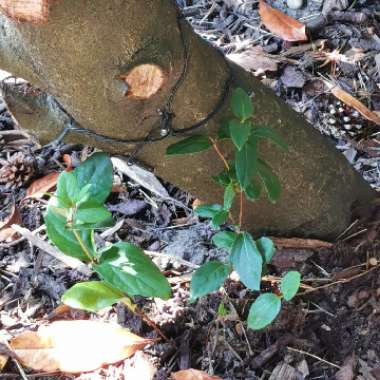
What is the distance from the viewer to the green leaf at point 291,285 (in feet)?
3.71

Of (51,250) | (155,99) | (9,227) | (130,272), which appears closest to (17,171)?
(9,227)

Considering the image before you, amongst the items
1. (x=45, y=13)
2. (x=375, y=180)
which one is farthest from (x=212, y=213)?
(x=375, y=180)

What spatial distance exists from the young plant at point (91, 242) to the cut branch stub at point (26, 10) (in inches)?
12.9

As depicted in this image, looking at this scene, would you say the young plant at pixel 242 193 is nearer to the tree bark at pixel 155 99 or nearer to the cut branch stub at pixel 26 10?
the tree bark at pixel 155 99

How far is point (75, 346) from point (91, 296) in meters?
0.21

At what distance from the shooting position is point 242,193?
4.00ft

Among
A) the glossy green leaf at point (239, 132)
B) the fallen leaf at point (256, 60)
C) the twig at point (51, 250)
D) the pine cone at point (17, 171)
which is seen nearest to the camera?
the glossy green leaf at point (239, 132)

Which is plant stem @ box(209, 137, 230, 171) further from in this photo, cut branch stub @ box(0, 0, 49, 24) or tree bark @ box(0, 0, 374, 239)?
cut branch stub @ box(0, 0, 49, 24)

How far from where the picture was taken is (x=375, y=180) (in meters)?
1.66

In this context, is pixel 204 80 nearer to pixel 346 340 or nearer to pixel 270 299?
pixel 270 299

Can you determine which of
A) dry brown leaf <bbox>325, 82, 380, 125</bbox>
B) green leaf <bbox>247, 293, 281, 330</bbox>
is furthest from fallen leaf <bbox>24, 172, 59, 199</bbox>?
dry brown leaf <bbox>325, 82, 380, 125</bbox>

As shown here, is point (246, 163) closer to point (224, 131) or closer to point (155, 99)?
point (224, 131)

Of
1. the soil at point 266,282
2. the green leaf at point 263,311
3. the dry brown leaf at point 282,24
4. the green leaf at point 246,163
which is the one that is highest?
the green leaf at point 246,163

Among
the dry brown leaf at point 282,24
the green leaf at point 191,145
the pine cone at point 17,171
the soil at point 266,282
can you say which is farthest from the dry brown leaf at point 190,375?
the dry brown leaf at point 282,24
